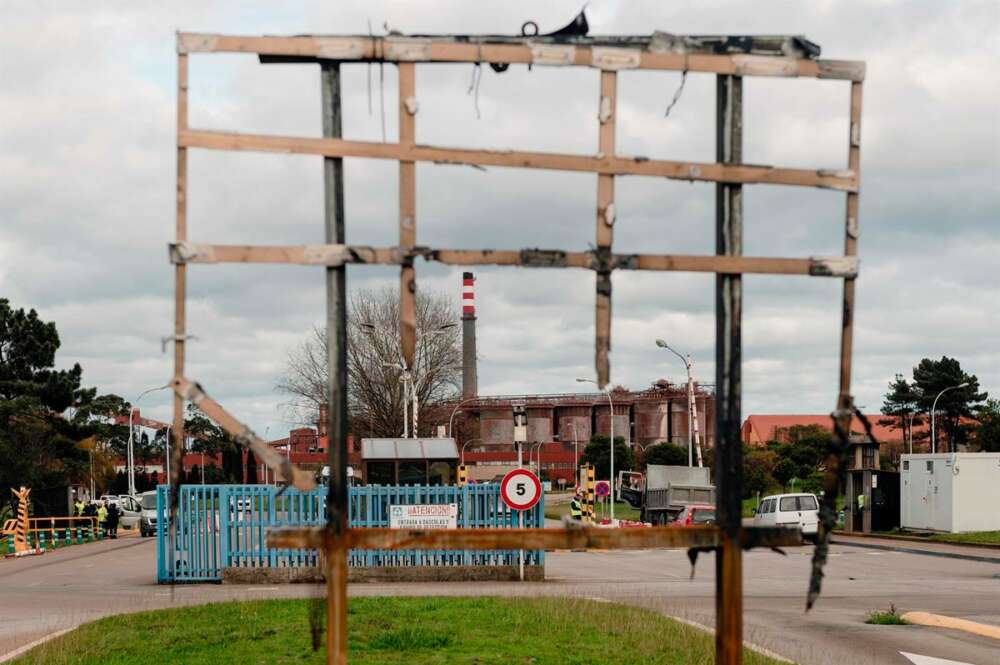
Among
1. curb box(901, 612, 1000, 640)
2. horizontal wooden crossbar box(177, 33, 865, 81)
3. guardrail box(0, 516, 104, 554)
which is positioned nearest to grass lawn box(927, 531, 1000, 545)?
curb box(901, 612, 1000, 640)

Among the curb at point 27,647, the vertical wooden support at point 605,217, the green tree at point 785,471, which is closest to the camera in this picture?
the vertical wooden support at point 605,217

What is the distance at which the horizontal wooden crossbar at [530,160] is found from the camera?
671cm

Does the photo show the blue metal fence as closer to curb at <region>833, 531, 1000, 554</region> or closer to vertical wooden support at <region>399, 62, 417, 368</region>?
curb at <region>833, 531, 1000, 554</region>

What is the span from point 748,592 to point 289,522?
28.4 feet

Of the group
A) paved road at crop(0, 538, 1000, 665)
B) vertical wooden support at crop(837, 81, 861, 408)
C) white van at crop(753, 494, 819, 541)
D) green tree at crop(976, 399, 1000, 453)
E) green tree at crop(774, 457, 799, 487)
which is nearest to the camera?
vertical wooden support at crop(837, 81, 861, 408)

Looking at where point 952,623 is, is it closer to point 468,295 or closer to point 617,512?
point 617,512

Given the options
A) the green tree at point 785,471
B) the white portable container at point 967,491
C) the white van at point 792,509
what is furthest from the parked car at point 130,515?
the green tree at point 785,471

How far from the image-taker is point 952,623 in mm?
16156

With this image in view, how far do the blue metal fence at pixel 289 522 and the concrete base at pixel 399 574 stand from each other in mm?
189

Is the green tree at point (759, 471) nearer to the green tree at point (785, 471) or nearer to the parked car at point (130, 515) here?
the green tree at point (785, 471)

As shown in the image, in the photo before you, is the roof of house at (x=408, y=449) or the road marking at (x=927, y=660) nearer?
the road marking at (x=927, y=660)

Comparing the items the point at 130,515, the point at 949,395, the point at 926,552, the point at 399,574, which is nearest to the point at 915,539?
the point at 926,552

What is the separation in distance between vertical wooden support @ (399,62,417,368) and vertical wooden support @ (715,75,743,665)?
1665 mm

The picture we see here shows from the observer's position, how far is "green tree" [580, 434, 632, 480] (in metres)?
94.7
